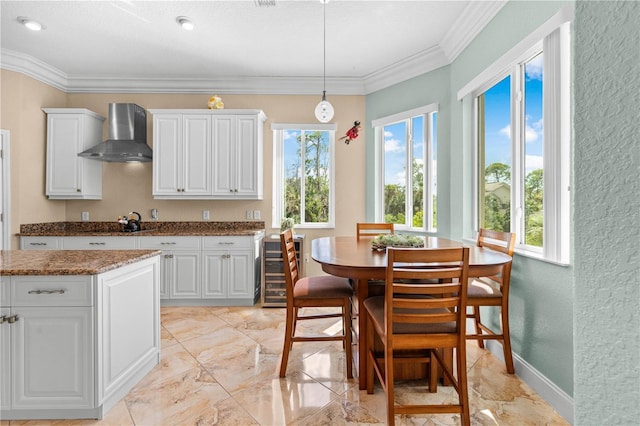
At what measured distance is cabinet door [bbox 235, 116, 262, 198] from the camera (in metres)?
4.04

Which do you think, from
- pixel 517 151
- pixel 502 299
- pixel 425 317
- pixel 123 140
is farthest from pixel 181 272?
pixel 517 151

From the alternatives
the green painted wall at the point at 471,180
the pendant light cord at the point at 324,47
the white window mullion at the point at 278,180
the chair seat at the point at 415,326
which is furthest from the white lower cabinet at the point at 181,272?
the chair seat at the point at 415,326

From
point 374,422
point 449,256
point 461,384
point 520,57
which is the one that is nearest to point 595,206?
point 449,256

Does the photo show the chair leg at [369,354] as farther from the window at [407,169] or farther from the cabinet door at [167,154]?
the cabinet door at [167,154]

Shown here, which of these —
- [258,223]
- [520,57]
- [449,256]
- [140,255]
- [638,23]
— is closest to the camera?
[638,23]

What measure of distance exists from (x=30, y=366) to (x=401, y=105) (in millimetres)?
4029

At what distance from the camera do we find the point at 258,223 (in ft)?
14.5

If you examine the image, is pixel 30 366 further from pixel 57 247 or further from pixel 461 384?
pixel 57 247

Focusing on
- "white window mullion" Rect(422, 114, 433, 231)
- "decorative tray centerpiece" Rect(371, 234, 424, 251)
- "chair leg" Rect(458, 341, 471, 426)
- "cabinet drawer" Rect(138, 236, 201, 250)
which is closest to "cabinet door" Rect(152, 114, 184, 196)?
"cabinet drawer" Rect(138, 236, 201, 250)

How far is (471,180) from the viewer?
3.20 m

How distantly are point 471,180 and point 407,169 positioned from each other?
935 millimetres

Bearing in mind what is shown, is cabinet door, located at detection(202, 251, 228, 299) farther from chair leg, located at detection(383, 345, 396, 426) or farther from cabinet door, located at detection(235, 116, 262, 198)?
chair leg, located at detection(383, 345, 396, 426)

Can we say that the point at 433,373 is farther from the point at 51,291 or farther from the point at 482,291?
the point at 51,291

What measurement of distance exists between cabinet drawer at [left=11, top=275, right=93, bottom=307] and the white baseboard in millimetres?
2688
